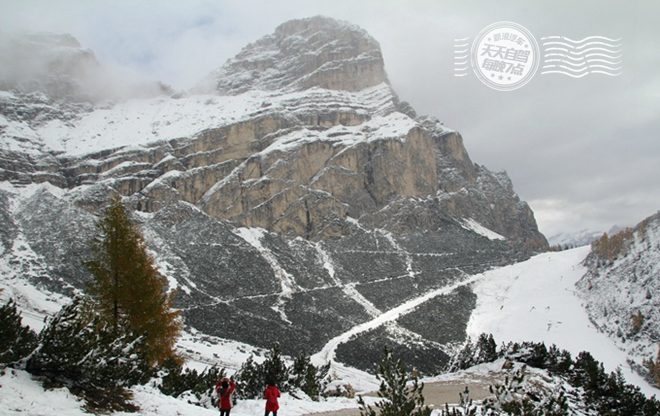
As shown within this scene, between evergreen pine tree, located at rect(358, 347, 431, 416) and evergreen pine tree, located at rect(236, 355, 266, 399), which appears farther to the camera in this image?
evergreen pine tree, located at rect(236, 355, 266, 399)

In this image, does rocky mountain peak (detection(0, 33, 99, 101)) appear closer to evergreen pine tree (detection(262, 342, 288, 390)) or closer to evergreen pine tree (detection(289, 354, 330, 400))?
evergreen pine tree (detection(289, 354, 330, 400))

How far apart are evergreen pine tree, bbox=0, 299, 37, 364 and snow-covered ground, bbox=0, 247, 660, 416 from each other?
16.2 inches

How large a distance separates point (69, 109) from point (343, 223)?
104m

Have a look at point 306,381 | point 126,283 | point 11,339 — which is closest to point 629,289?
point 306,381

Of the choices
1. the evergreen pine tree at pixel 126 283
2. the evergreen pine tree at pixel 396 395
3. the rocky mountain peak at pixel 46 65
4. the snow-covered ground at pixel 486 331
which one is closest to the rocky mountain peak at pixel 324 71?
the rocky mountain peak at pixel 46 65

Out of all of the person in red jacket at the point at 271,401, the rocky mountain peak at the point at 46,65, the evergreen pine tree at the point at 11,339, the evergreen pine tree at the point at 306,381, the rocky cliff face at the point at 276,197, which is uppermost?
the rocky mountain peak at the point at 46,65

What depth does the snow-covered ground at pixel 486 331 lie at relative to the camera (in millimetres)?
9797

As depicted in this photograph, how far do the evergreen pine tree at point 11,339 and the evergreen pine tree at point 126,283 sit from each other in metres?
6.97

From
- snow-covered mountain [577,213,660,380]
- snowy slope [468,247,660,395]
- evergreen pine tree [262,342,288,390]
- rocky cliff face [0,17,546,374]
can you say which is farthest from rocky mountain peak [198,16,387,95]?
evergreen pine tree [262,342,288,390]

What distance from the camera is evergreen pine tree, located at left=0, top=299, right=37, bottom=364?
9992mm

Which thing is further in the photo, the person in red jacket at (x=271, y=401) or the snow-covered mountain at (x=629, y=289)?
the snow-covered mountain at (x=629, y=289)

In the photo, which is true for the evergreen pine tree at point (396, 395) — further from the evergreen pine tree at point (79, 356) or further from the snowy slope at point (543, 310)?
the snowy slope at point (543, 310)

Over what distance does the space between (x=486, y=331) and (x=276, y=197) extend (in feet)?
236

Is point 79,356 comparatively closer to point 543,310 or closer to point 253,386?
point 253,386
